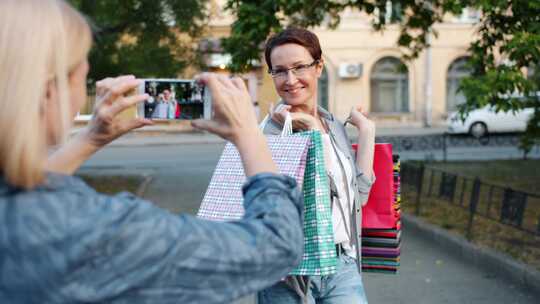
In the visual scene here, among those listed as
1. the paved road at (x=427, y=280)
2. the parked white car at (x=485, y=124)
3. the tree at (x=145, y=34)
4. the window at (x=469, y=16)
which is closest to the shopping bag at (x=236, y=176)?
the paved road at (x=427, y=280)

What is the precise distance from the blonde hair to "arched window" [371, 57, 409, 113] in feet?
103

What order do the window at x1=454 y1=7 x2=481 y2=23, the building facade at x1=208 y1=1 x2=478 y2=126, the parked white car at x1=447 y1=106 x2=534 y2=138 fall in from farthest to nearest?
the building facade at x1=208 y1=1 x2=478 y2=126 < the parked white car at x1=447 y1=106 x2=534 y2=138 < the window at x1=454 y1=7 x2=481 y2=23

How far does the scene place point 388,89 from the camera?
3216cm

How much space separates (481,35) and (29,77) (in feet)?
23.5

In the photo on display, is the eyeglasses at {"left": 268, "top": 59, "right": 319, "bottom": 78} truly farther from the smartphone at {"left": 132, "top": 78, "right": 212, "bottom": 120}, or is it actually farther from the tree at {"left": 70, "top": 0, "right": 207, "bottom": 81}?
the tree at {"left": 70, "top": 0, "right": 207, "bottom": 81}


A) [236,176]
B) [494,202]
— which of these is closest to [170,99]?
[236,176]

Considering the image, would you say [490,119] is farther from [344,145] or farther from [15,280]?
[15,280]

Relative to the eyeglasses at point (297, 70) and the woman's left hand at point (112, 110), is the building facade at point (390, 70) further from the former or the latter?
the woman's left hand at point (112, 110)

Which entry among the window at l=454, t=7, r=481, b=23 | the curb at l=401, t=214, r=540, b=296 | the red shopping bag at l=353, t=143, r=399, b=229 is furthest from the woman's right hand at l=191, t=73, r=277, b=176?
the window at l=454, t=7, r=481, b=23

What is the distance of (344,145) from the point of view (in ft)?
8.91

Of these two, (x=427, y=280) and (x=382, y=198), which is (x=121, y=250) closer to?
(x=382, y=198)

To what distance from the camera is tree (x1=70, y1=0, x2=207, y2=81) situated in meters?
11.6

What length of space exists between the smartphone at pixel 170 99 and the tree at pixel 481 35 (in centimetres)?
493

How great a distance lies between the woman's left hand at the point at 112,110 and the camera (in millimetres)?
1457
